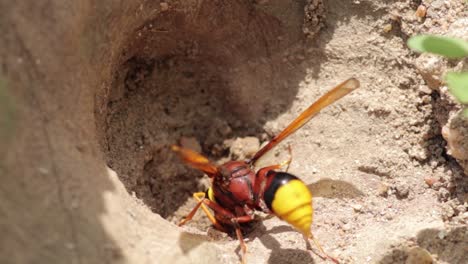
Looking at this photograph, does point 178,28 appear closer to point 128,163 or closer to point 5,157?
point 128,163

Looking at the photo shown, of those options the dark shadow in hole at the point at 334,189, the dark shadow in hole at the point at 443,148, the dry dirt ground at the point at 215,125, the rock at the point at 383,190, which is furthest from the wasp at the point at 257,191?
the dark shadow in hole at the point at 443,148

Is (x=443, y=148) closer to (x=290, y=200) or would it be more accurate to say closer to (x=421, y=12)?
(x=421, y=12)

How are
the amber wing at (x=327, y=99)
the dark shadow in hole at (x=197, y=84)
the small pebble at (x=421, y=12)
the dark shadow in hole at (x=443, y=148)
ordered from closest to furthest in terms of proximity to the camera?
the amber wing at (x=327, y=99) → the dark shadow in hole at (x=443, y=148) → the small pebble at (x=421, y=12) → the dark shadow in hole at (x=197, y=84)

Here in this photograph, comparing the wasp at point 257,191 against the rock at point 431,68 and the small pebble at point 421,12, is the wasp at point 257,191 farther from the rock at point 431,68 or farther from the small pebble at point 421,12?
the small pebble at point 421,12

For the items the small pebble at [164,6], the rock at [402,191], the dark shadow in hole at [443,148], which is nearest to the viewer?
the dark shadow in hole at [443,148]

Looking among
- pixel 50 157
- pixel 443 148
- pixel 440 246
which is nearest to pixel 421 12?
pixel 443 148

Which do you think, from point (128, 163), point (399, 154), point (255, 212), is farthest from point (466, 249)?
point (128, 163)
